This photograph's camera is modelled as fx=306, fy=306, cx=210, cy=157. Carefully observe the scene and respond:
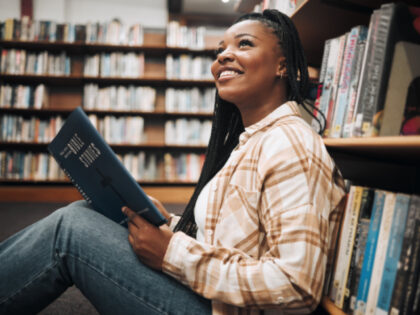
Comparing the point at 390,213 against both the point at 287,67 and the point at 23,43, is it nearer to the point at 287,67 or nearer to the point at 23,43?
the point at 287,67

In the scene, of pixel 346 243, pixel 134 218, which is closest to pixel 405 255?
pixel 346 243

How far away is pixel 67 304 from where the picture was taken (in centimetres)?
135

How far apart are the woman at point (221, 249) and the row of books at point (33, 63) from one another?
123 inches

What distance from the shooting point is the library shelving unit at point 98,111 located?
3385mm

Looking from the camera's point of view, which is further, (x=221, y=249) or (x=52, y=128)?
(x=52, y=128)

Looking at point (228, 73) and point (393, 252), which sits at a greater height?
point (228, 73)

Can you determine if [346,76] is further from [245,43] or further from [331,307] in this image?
[331,307]

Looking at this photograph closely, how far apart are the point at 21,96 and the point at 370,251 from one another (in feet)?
12.3

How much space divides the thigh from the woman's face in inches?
21.3

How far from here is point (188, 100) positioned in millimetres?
3445

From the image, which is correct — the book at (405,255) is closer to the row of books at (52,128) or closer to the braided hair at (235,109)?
the braided hair at (235,109)

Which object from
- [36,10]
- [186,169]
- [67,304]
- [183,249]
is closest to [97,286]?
[183,249]

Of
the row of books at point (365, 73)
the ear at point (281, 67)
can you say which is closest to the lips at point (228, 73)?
the ear at point (281, 67)

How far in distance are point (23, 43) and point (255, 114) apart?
3382 millimetres
